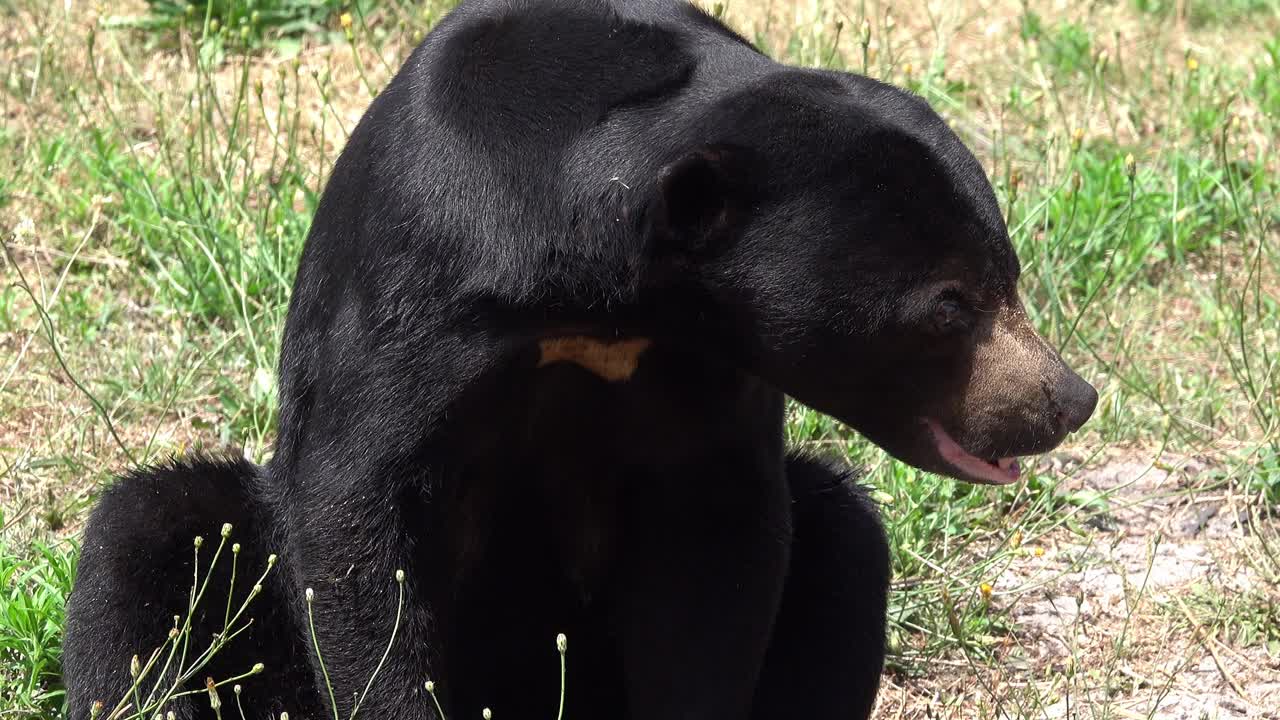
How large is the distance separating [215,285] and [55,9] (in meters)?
2.43

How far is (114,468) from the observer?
536 cm

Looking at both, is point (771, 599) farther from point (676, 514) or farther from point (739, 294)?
point (739, 294)

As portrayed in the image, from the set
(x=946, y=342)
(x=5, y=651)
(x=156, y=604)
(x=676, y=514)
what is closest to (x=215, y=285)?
(x=5, y=651)

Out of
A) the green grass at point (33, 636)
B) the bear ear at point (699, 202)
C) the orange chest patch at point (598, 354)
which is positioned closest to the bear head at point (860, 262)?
the bear ear at point (699, 202)

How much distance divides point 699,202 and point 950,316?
58cm

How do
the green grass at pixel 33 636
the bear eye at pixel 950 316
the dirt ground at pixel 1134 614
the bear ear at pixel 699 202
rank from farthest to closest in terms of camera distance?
the dirt ground at pixel 1134 614, the green grass at pixel 33 636, the bear eye at pixel 950 316, the bear ear at pixel 699 202

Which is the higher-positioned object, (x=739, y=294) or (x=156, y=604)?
(x=739, y=294)

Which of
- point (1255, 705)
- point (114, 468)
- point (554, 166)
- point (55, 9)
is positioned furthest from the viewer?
point (55, 9)

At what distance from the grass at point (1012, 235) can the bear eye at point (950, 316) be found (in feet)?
3.31

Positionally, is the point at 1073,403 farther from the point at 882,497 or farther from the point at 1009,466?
the point at 882,497

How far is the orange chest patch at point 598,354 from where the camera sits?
12.1 feet

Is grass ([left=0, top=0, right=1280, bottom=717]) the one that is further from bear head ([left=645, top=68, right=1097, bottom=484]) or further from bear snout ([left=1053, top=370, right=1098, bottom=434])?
bear head ([left=645, top=68, right=1097, bottom=484])

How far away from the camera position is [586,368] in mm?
3773

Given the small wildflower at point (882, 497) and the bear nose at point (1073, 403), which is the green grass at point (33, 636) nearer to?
the small wildflower at point (882, 497)
